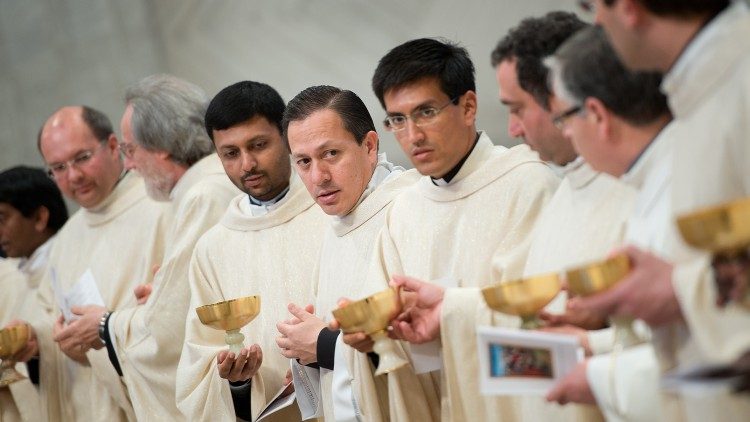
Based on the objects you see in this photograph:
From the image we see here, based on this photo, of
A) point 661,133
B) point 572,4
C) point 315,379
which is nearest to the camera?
point 661,133

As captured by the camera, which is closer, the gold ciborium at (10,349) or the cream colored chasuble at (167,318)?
the cream colored chasuble at (167,318)

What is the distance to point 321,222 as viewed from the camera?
5473mm

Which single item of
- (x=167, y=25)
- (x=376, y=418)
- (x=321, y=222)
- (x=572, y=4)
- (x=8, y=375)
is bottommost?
(x=376, y=418)

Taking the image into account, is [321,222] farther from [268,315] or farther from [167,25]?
[167,25]

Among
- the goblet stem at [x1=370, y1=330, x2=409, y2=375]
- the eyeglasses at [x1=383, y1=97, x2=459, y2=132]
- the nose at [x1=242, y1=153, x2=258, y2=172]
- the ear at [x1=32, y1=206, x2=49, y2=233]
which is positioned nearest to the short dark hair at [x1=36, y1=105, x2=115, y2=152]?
the ear at [x1=32, y1=206, x2=49, y2=233]

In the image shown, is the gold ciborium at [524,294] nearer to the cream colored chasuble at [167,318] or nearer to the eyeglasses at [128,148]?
the cream colored chasuble at [167,318]

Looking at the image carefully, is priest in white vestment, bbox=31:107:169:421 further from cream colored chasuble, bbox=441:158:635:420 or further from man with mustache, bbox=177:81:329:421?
cream colored chasuble, bbox=441:158:635:420

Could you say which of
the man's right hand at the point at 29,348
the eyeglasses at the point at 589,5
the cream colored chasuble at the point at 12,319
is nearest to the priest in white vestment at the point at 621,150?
the eyeglasses at the point at 589,5

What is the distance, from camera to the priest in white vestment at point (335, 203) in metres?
4.71

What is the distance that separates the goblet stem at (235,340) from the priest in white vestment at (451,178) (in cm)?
68

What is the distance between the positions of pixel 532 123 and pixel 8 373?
12.3 ft

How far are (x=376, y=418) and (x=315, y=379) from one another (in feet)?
1.91

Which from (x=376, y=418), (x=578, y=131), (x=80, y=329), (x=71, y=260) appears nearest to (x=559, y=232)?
(x=578, y=131)

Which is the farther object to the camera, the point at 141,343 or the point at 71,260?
the point at 71,260
